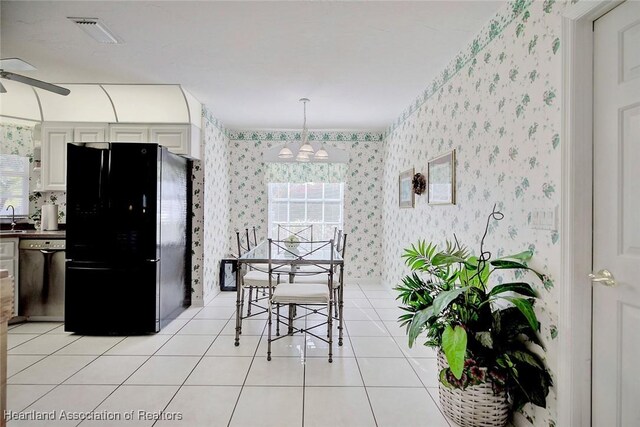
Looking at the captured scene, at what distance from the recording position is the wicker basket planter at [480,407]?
187 centimetres

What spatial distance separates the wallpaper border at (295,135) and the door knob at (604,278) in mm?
4432

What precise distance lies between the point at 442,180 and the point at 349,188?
2.65 metres

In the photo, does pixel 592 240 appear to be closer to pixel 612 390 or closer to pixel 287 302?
pixel 612 390

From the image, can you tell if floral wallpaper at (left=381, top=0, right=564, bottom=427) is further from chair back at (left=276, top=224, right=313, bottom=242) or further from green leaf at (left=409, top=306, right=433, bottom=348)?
chair back at (left=276, top=224, right=313, bottom=242)

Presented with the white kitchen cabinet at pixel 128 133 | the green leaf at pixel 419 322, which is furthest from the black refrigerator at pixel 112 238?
the green leaf at pixel 419 322

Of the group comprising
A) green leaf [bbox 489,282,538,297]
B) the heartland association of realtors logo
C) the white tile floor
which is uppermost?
green leaf [bbox 489,282,538,297]

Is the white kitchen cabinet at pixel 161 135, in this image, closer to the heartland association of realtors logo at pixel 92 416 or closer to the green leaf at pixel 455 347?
the heartland association of realtors logo at pixel 92 416

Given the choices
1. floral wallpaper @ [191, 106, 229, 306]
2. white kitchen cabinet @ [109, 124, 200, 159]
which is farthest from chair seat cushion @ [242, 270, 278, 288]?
white kitchen cabinet @ [109, 124, 200, 159]

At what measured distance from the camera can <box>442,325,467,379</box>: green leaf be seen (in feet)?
5.36

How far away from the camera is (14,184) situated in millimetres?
4164

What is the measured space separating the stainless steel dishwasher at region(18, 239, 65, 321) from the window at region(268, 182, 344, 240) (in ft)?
9.59

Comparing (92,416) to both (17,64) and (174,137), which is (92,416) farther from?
(174,137)

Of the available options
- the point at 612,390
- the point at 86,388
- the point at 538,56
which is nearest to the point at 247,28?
the point at 538,56

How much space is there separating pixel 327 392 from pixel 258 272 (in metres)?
1.57
